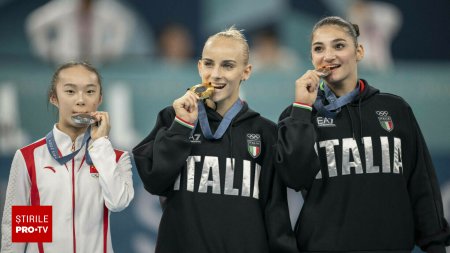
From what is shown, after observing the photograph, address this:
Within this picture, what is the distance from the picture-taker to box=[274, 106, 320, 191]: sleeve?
340 cm

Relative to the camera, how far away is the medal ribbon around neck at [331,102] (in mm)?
3672

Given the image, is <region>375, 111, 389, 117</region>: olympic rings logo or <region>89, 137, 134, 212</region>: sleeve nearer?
<region>89, 137, 134, 212</region>: sleeve

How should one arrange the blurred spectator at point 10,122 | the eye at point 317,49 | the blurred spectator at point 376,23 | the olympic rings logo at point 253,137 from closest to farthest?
the olympic rings logo at point 253,137
the eye at point 317,49
the blurred spectator at point 10,122
the blurred spectator at point 376,23

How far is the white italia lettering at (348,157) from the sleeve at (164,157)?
74 cm

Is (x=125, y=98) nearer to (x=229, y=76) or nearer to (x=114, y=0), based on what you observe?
(x=114, y=0)

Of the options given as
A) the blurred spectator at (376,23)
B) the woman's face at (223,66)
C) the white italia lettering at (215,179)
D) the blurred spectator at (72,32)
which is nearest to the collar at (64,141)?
the white italia lettering at (215,179)

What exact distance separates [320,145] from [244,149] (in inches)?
14.5

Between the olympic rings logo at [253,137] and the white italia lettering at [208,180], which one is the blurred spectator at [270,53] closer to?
the olympic rings logo at [253,137]

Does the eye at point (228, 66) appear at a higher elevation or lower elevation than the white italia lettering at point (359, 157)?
higher

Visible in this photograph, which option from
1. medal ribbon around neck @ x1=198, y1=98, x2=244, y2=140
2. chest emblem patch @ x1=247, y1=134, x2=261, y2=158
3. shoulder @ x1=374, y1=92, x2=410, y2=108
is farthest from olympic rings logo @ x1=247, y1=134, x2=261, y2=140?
shoulder @ x1=374, y1=92, x2=410, y2=108

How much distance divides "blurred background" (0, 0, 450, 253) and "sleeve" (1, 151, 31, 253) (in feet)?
8.40

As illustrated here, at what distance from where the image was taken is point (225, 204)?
3480 mm

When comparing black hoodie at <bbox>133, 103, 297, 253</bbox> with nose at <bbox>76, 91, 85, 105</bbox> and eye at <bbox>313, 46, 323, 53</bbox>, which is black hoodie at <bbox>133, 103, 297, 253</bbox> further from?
eye at <bbox>313, 46, 323, 53</bbox>

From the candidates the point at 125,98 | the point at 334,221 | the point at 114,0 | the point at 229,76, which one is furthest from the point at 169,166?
the point at 114,0
